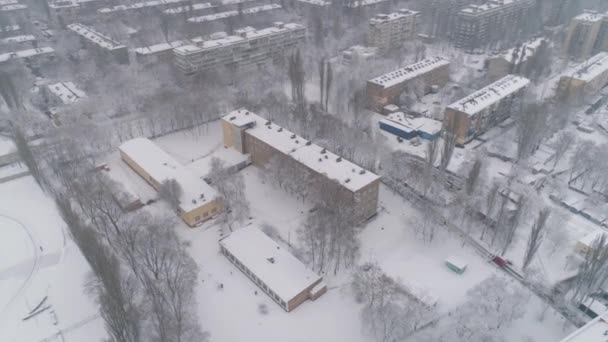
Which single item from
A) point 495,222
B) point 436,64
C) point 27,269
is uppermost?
point 436,64

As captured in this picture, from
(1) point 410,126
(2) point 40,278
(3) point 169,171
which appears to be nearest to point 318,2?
(1) point 410,126

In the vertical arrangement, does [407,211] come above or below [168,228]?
below

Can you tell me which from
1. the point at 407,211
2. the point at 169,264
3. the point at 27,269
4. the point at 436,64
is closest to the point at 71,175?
the point at 27,269

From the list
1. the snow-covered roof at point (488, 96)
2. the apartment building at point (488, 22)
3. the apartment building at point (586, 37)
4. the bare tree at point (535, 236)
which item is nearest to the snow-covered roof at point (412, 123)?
the snow-covered roof at point (488, 96)

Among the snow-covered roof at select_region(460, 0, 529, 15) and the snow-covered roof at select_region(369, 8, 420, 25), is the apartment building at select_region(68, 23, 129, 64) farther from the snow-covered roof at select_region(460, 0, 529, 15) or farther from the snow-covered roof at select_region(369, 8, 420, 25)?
the snow-covered roof at select_region(460, 0, 529, 15)

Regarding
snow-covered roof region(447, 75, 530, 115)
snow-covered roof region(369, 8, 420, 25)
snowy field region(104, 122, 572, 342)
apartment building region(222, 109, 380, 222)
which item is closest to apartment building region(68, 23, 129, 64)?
apartment building region(222, 109, 380, 222)

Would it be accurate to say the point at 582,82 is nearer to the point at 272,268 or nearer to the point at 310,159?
the point at 310,159

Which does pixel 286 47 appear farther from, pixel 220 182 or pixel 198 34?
pixel 220 182
